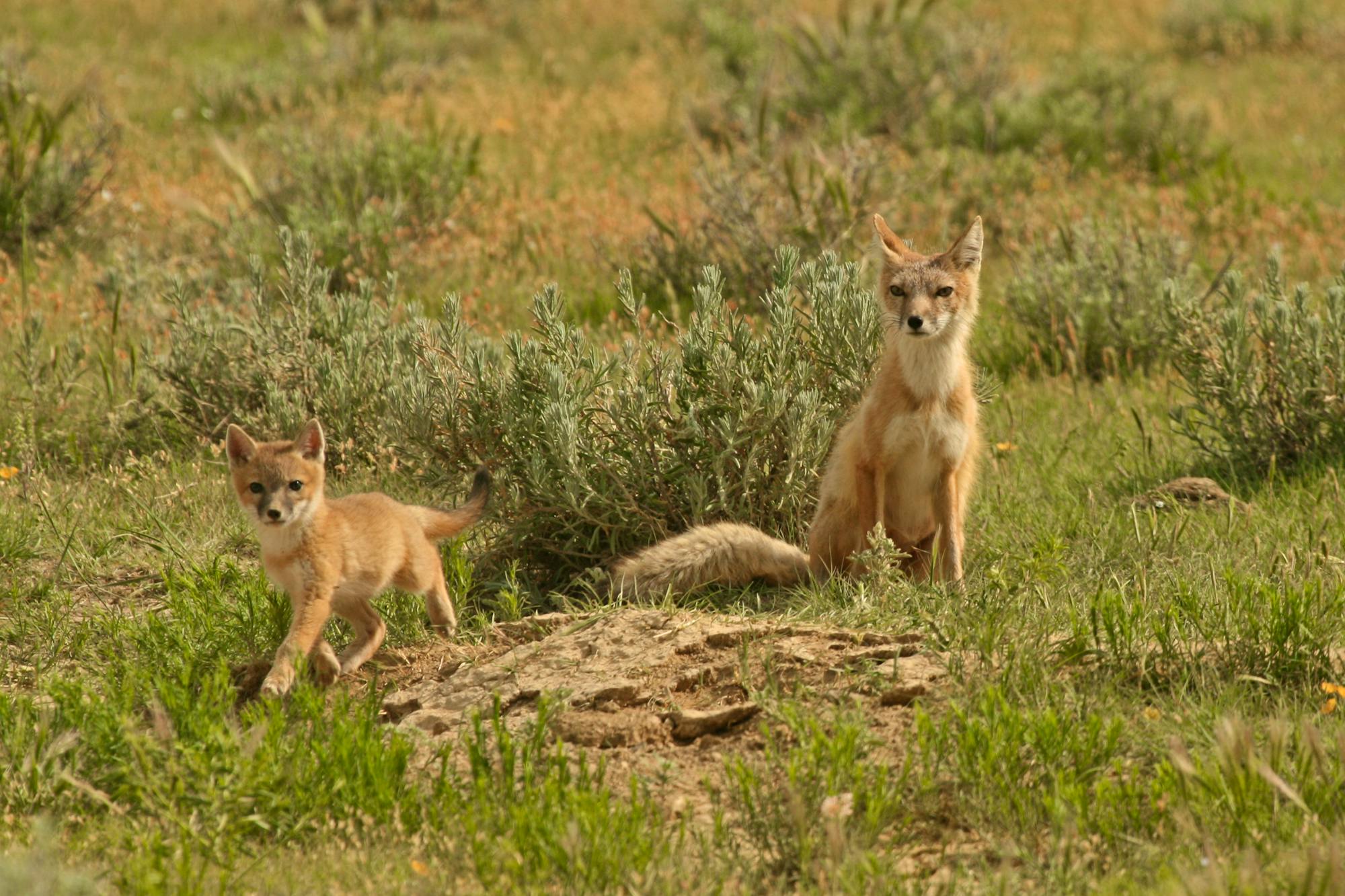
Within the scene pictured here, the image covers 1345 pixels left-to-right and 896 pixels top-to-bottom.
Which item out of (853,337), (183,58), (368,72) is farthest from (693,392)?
(183,58)

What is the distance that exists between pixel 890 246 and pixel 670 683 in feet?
7.64

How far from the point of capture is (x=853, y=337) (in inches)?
251

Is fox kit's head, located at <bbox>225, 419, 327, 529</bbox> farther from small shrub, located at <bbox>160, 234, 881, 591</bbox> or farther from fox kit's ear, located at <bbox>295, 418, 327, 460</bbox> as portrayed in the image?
small shrub, located at <bbox>160, 234, 881, 591</bbox>

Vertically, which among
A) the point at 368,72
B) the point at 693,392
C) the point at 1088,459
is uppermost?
the point at 368,72

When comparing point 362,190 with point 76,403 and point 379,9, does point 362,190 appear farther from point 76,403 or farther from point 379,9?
point 379,9

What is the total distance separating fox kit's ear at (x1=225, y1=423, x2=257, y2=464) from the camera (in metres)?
5.19

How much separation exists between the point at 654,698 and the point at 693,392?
176cm

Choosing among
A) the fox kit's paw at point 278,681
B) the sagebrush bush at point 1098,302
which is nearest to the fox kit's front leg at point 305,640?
the fox kit's paw at point 278,681

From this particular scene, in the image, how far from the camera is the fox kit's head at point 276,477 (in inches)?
197

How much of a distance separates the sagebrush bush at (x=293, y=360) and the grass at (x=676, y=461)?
0.03m

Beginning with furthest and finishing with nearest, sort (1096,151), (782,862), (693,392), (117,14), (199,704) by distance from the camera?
(117,14), (1096,151), (693,392), (199,704), (782,862)

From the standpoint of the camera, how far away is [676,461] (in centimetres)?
614

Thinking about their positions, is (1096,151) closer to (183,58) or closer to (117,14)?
(183,58)

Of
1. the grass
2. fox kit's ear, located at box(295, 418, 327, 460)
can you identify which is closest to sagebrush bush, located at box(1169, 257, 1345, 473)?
the grass
